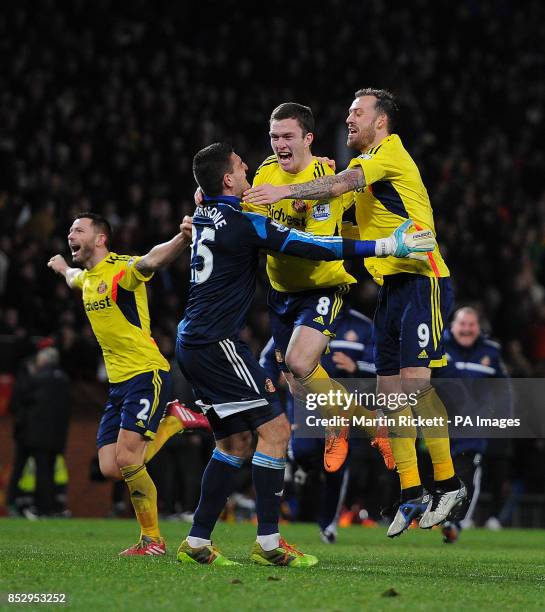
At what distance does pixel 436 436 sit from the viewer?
8367 millimetres

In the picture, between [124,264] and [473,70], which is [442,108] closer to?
[473,70]

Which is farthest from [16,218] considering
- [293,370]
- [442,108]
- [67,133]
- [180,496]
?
[442,108]

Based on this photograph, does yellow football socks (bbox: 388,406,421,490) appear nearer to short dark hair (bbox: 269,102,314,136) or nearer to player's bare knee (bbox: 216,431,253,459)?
player's bare knee (bbox: 216,431,253,459)

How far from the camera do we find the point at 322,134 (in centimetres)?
2159

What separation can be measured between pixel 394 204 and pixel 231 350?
1715 millimetres

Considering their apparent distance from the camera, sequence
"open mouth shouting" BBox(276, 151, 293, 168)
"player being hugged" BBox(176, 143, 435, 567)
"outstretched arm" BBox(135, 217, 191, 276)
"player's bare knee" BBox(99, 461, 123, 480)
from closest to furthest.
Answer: "player being hugged" BBox(176, 143, 435, 567), "outstretched arm" BBox(135, 217, 191, 276), "open mouth shouting" BBox(276, 151, 293, 168), "player's bare knee" BBox(99, 461, 123, 480)

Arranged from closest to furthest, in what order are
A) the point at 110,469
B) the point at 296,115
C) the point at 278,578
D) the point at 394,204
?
the point at 278,578, the point at 394,204, the point at 296,115, the point at 110,469

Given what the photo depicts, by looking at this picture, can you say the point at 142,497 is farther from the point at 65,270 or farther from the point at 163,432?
the point at 65,270

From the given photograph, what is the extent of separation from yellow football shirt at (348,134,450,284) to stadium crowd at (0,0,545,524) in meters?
7.79

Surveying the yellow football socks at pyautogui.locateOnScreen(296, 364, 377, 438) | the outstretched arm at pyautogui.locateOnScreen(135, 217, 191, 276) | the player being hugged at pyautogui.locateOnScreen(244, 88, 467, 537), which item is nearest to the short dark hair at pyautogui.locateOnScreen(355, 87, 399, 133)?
the player being hugged at pyautogui.locateOnScreen(244, 88, 467, 537)

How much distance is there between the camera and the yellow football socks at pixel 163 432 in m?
9.61

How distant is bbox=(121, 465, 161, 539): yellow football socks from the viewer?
867 centimetres

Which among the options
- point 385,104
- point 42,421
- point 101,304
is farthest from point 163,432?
point 42,421

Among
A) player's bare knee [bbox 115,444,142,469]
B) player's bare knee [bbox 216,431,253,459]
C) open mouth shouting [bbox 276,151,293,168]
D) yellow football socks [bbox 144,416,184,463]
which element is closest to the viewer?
player's bare knee [bbox 216,431,253,459]
